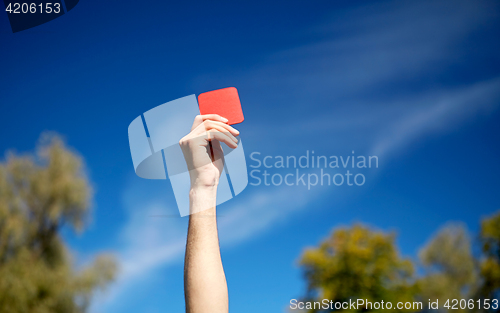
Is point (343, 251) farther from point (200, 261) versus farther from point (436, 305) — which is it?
point (200, 261)

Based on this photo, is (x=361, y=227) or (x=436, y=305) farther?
Answer: (x=361, y=227)

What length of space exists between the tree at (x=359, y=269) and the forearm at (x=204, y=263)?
2258 centimetres

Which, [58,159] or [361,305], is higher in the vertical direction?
[58,159]

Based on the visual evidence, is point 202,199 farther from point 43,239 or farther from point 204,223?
point 43,239

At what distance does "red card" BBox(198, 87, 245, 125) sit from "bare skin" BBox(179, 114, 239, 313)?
0.14 meters

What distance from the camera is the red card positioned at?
184cm

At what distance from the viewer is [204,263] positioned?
4.97 feet

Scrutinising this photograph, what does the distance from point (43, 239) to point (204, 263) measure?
52.7 feet

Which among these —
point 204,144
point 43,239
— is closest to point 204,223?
point 204,144

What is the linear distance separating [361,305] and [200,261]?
76.2 ft

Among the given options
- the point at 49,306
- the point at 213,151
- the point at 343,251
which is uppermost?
the point at 343,251

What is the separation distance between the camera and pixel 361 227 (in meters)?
24.7

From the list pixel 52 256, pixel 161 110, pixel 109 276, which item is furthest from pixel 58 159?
pixel 161 110

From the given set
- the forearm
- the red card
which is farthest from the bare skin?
the red card
